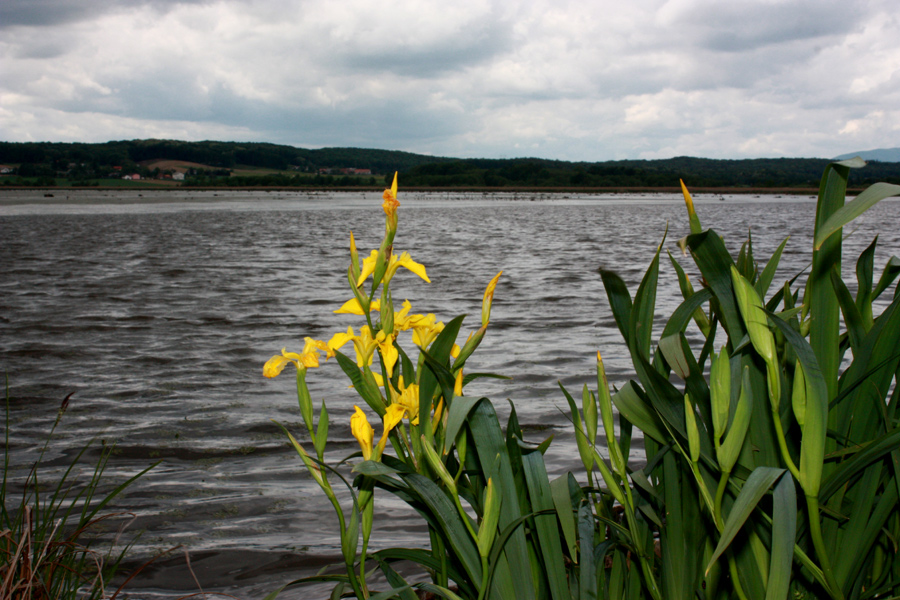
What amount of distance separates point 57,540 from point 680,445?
1.81 m

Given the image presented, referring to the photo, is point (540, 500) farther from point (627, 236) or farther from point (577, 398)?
point (627, 236)

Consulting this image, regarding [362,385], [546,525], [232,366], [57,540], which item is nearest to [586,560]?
[546,525]

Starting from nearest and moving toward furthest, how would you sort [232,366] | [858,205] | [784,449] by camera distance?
1. [858,205]
2. [784,449]
3. [232,366]

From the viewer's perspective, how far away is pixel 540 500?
4.39ft

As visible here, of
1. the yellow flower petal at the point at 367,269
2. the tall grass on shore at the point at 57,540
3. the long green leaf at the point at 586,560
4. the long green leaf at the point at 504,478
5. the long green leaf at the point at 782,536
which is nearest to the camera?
the long green leaf at the point at 782,536

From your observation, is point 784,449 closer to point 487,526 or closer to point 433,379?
point 487,526

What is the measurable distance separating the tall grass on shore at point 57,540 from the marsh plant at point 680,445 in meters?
0.72

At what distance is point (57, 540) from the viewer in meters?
1.84

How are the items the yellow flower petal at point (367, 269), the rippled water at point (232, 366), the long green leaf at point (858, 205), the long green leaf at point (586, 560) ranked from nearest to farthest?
1. the long green leaf at point (858, 205)
2. the yellow flower petal at point (367, 269)
3. the long green leaf at point (586, 560)
4. the rippled water at point (232, 366)

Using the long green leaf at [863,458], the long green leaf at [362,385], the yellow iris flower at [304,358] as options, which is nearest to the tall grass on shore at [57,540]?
the yellow iris flower at [304,358]

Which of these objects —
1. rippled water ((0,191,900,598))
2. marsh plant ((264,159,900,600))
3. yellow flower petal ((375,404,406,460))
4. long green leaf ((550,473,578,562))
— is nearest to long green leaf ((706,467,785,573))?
marsh plant ((264,159,900,600))

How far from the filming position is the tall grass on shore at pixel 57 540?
1.54 metres

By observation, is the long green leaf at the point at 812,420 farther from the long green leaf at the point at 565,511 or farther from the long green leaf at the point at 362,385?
the long green leaf at the point at 362,385

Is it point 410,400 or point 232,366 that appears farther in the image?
point 232,366
